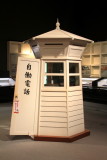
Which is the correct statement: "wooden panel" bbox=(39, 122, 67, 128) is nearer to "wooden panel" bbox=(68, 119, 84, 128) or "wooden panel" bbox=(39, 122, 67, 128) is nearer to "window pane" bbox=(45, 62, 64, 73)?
"wooden panel" bbox=(68, 119, 84, 128)

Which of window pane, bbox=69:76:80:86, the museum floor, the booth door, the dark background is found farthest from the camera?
the dark background

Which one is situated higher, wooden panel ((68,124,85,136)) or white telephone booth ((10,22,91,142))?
white telephone booth ((10,22,91,142))

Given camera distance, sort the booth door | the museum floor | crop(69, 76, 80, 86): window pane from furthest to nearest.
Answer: crop(69, 76, 80, 86): window pane → the booth door → the museum floor

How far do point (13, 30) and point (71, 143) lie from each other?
19.7 ft

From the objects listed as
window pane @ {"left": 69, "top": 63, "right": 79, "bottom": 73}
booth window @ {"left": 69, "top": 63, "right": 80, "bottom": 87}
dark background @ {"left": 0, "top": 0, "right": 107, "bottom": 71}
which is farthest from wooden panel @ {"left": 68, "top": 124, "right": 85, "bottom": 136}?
dark background @ {"left": 0, "top": 0, "right": 107, "bottom": 71}

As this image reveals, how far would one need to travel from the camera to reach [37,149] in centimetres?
355

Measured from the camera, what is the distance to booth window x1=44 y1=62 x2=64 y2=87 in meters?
3.99

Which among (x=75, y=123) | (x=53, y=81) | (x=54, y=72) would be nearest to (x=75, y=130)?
(x=75, y=123)

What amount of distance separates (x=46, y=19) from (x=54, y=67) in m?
5.93

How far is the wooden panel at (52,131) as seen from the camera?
12.9 feet

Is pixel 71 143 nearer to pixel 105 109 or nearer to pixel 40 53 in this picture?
pixel 40 53

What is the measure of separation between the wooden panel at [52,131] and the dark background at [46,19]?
16.7ft

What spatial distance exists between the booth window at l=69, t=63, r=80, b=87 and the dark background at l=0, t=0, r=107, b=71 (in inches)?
196

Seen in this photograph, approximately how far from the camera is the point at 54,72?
13.1 feet
